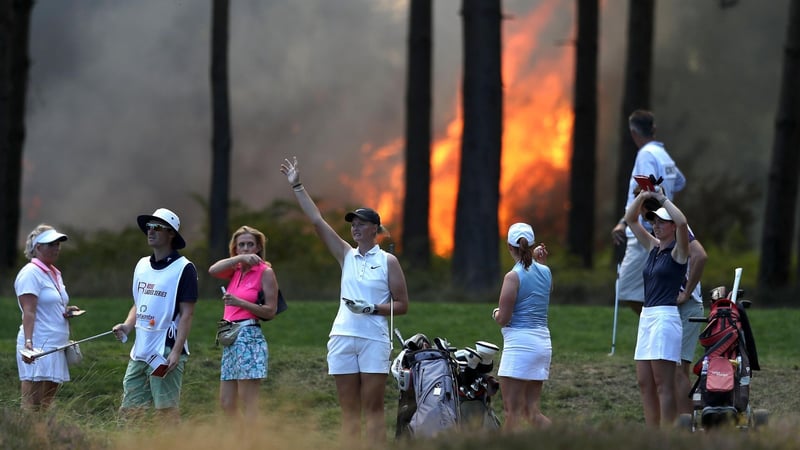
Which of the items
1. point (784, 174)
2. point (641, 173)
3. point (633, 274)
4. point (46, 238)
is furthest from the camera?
point (784, 174)

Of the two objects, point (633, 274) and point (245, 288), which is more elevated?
point (633, 274)

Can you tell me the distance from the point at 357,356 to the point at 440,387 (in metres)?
0.72

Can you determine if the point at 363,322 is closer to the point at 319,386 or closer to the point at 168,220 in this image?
the point at 168,220

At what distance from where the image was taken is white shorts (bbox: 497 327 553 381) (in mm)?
10750

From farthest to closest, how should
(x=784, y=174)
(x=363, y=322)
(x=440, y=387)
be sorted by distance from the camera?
1. (x=784, y=174)
2. (x=363, y=322)
3. (x=440, y=387)

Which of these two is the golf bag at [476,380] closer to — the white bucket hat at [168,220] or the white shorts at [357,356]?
the white shorts at [357,356]

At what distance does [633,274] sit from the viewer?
42.5ft

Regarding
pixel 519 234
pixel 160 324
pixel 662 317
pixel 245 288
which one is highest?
pixel 519 234

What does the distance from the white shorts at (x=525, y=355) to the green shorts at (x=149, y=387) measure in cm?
237

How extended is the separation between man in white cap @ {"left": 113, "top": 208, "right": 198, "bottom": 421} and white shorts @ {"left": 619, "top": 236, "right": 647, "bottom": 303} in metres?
4.25

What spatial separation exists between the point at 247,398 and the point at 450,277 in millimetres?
13931

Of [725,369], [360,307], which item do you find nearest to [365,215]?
[360,307]

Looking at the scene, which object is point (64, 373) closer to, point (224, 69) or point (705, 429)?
point (705, 429)

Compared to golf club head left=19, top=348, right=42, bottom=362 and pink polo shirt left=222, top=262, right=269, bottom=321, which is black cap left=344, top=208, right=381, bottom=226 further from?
golf club head left=19, top=348, right=42, bottom=362
